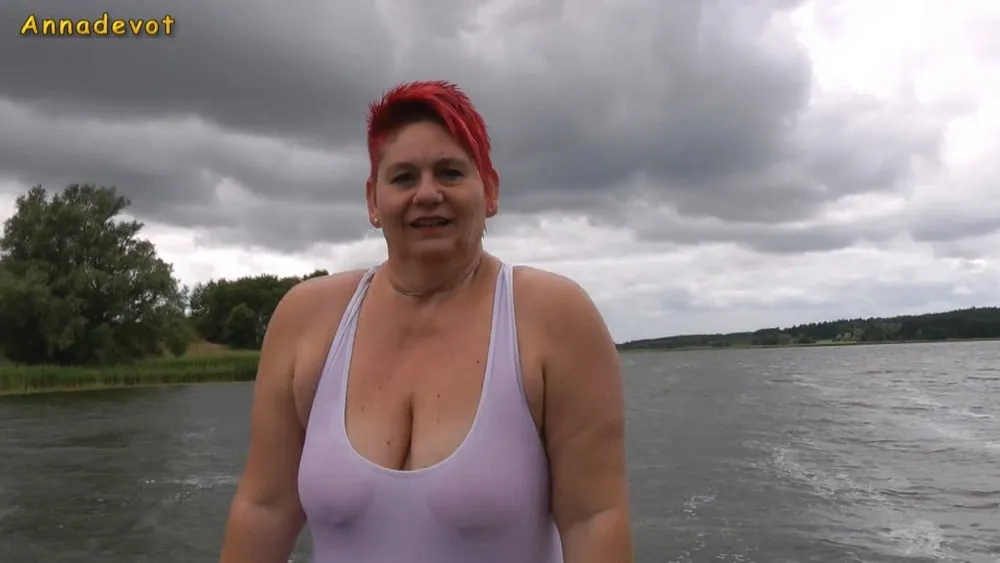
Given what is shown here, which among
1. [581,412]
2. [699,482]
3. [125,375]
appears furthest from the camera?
Result: [125,375]

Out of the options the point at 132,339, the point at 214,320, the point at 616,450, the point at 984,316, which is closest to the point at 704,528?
the point at 616,450

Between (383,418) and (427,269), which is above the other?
(427,269)

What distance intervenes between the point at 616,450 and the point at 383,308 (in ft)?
1.82

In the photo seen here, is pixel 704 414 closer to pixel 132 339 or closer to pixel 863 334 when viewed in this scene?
pixel 132 339

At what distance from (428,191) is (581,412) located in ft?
1.65

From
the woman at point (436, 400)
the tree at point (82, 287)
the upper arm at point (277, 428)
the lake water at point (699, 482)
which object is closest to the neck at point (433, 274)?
the woman at point (436, 400)

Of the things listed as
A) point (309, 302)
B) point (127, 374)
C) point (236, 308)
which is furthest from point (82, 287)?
point (309, 302)

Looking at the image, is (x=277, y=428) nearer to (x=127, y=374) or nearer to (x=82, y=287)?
(x=127, y=374)

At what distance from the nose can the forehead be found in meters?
0.03

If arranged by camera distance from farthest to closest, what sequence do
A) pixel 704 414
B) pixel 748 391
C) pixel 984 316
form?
1. pixel 984 316
2. pixel 748 391
3. pixel 704 414

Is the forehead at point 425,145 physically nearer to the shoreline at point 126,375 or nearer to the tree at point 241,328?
the shoreline at point 126,375

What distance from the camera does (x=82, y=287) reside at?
46.4 m

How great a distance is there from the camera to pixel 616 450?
64.6 inches

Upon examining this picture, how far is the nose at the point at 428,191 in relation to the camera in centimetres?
164
